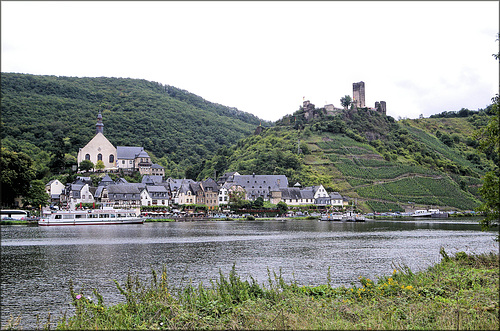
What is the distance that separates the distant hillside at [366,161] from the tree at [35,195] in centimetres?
5181

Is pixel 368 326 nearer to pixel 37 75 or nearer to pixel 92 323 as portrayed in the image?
pixel 92 323

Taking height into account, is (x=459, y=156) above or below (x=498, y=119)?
above

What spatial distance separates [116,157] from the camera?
11838 cm

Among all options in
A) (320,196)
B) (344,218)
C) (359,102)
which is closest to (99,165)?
(320,196)

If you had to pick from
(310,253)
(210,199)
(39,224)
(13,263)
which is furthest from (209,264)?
(210,199)

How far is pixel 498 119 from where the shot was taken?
1672cm

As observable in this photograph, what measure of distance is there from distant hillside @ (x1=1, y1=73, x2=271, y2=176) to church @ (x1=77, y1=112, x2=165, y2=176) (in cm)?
946

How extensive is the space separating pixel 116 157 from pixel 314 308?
11279 centimetres

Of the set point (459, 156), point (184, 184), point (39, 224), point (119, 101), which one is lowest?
point (39, 224)

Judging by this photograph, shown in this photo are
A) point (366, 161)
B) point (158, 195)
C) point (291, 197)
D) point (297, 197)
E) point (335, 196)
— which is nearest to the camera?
point (158, 195)

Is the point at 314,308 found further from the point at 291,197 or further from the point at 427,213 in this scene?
the point at 291,197

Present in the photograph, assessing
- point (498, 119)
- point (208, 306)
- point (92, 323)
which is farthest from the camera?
point (498, 119)

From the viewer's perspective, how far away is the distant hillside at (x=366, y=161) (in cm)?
10712

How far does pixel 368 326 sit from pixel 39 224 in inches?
2768
